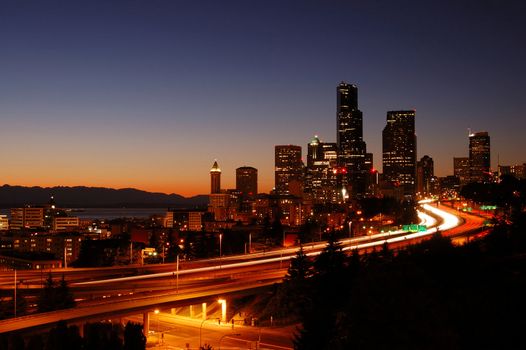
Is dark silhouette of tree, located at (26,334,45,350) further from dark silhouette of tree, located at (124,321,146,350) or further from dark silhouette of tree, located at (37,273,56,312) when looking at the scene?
dark silhouette of tree, located at (37,273,56,312)

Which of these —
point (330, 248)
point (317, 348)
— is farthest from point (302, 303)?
point (317, 348)

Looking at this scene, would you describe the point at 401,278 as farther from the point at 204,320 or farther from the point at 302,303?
the point at 204,320

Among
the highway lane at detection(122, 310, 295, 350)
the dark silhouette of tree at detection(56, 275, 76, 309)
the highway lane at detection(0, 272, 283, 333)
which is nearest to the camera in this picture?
the highway lane at detection(0, 272, 283, 333)

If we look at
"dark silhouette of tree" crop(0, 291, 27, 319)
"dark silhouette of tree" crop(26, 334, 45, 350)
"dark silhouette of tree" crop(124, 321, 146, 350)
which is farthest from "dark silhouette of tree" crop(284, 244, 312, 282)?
"dark silhouette of tree" crop(26, 334, 45, 350)

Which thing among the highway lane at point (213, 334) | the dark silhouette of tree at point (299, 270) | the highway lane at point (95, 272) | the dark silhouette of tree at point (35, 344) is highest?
the dark silhouette of tree at point (299, 270)

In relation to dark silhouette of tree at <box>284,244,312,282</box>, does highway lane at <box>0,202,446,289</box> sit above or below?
below

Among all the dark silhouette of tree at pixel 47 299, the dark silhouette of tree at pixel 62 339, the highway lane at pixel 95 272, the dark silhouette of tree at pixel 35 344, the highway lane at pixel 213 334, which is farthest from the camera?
the highway lane at pixel 95 272

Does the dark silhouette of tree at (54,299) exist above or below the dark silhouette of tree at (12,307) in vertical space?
above

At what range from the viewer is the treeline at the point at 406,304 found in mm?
29250

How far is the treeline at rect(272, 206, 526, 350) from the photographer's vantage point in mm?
29250

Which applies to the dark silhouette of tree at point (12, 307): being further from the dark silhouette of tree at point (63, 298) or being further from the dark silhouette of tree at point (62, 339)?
the dark silhouette of tree at point (62, 339)

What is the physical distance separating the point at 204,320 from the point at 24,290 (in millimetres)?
13545

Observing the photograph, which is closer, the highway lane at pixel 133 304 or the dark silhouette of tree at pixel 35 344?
the dark silhouette of tree at pixel 35 344

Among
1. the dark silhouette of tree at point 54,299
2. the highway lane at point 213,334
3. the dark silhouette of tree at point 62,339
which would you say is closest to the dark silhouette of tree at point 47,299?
the dark silhouette of tree at point 54,299
